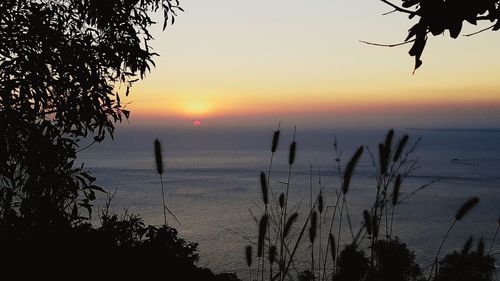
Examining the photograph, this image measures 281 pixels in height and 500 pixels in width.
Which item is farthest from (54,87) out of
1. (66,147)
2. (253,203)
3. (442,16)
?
(253,203)

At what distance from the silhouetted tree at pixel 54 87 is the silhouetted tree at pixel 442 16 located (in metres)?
4.77

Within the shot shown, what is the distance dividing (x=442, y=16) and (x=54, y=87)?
5.79 m

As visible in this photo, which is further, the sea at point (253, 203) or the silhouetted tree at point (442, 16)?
the sea at point (253, 203)

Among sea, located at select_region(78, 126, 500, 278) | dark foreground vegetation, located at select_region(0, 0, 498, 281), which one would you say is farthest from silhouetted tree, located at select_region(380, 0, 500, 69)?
sea, located at select_region(78, 126, 500, 278)

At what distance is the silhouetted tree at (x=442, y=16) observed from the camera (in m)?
1.91

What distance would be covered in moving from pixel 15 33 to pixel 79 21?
129 centimetres

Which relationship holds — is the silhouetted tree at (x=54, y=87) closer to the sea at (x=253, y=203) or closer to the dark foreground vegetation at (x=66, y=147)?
the dark foreground vegetation at (x=66, y=147)

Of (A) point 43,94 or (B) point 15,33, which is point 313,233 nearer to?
(A) point 43,94

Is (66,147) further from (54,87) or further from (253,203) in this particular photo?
(253,203)

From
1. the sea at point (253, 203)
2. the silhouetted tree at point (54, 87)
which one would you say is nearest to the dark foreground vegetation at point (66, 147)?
the silhouetted tree at point (54, 87)

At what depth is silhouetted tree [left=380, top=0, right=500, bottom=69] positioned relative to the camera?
1913 millimetres

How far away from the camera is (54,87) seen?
6.83 m

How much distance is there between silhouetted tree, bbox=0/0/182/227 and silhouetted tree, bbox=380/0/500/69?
4775mm

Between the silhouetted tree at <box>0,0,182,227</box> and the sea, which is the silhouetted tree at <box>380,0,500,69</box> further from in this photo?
the sea
